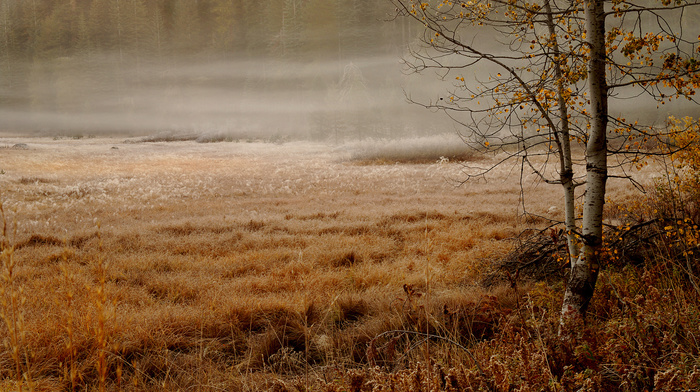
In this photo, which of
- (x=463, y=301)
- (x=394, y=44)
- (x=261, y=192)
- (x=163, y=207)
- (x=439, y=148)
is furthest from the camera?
(x=394, y=44)

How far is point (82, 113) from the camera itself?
5847 cm

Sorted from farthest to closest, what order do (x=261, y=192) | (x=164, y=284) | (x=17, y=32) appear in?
(x=17, y=32) < (x=261, y=192) < (x=164, y=284)

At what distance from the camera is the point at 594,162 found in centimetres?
380

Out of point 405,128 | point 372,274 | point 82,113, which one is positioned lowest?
point 372,274

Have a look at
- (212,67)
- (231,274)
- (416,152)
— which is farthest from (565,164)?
(212,67)

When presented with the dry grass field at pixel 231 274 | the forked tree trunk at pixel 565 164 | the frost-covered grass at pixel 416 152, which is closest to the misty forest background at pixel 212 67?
the frost-covered grass at pixel 416 152

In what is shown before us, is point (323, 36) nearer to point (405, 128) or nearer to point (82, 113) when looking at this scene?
point (405, 128)

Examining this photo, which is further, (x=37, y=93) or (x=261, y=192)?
(x=37, y=93)

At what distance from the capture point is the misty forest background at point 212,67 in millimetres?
52188

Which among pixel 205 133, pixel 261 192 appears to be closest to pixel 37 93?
pixel 205 133

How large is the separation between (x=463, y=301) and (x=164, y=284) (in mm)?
4683

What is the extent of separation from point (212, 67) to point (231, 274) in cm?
6813

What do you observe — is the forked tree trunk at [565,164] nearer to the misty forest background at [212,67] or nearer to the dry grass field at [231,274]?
the dry grass field at [231,274]

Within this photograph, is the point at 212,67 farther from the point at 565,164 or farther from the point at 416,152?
the point at 565,164
